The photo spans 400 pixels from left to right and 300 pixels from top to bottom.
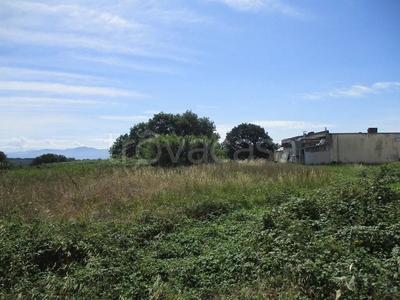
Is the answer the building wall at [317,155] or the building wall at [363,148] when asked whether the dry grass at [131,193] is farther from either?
the building wall at [317,155]

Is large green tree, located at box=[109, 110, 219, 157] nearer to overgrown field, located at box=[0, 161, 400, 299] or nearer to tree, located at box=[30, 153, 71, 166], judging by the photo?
tree, located at box=[30, 153, 71, 166]

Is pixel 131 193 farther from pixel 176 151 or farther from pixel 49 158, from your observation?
pixel 49 158

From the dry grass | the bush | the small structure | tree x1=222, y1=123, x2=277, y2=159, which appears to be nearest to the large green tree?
tree x1=222, y1=123, x2=277, y2=159

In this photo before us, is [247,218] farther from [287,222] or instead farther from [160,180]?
[160,180]

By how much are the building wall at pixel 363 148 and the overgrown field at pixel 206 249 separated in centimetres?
2880

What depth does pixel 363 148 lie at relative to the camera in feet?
111

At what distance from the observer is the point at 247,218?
6660 millimetres

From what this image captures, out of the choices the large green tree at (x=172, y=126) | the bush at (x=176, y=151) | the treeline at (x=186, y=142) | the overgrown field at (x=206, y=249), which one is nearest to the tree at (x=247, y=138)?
the treeline at (x=186, y=142)

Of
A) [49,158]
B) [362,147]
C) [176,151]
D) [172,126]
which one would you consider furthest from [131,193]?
[49,158]

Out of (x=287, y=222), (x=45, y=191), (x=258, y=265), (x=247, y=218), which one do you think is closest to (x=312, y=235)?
(x=287, y=222)

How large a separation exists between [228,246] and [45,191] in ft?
20.7

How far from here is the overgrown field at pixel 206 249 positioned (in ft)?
11.9

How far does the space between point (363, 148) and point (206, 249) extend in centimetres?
3376

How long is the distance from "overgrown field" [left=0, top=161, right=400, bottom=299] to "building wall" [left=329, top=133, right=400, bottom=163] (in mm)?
28799
